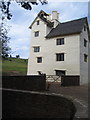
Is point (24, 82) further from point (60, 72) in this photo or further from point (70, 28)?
point (70, 28)

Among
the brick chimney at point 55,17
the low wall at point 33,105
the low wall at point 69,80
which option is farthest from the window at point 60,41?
the low wall at point 33,105

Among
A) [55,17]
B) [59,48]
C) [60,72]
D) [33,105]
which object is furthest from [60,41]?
[33,105]

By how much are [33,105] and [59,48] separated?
14.5m

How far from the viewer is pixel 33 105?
26.2 feet

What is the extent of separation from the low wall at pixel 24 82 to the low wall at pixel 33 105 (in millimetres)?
2352

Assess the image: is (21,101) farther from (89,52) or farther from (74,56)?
(89,52)

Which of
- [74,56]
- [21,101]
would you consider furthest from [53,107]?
[74,56]

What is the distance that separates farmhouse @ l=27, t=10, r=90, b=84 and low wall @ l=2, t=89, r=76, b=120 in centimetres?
1238

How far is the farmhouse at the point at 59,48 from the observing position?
1983cm

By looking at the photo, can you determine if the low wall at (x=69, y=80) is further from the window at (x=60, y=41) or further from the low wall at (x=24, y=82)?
the window at (x=60, y=41)

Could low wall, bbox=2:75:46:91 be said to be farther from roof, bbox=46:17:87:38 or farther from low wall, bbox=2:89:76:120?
roof, bbox=46:17:87:38

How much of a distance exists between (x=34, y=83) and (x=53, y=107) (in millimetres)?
4719

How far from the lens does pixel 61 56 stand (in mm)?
21250

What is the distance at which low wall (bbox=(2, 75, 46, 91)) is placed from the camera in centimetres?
1100
